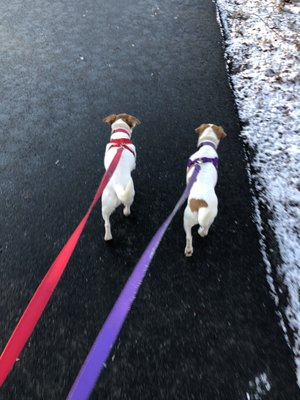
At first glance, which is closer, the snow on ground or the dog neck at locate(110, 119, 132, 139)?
the snow on ground

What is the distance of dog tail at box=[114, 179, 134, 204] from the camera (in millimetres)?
3154

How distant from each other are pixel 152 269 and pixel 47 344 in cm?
116

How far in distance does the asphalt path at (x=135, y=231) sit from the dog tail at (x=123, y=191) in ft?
2.08

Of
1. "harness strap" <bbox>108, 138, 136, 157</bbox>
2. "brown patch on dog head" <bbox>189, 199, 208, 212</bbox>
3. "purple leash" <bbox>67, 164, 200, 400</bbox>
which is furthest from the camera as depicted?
"harness strap" <bbox>108, 138, 136, 157</bbox>

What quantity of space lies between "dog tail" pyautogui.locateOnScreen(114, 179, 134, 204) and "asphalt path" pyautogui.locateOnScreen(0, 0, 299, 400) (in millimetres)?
635

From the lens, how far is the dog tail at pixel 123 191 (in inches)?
124

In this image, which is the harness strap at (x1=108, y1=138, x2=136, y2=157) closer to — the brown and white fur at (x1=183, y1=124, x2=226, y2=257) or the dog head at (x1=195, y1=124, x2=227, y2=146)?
the brown and white fur at (x1=183, y1=124, x2=226, y2=257)

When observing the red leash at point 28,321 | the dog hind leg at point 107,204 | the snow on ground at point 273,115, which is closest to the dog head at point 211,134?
the snow on ground at point 273,115

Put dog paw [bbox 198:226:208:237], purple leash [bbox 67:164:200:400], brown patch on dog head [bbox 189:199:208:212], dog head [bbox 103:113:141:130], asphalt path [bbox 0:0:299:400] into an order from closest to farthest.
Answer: purple leash [bbox 67:164:200:400], asphalt path [bbox 0:0:299:400], brown patch on dog head [bbox 189:199:208:212], dog paw [bbox 198:226:208:237], dog head [bbox 103:113:141:130]

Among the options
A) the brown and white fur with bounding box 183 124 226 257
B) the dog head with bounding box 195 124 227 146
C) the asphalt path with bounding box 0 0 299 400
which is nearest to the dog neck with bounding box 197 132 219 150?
the dog head with bounding box 195 124 227 146

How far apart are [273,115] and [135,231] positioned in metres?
2.91

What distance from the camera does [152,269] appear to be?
3.39m

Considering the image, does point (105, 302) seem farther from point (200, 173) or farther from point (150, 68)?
point (150, 68)

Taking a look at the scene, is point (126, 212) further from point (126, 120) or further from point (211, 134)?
point (211, 134)
